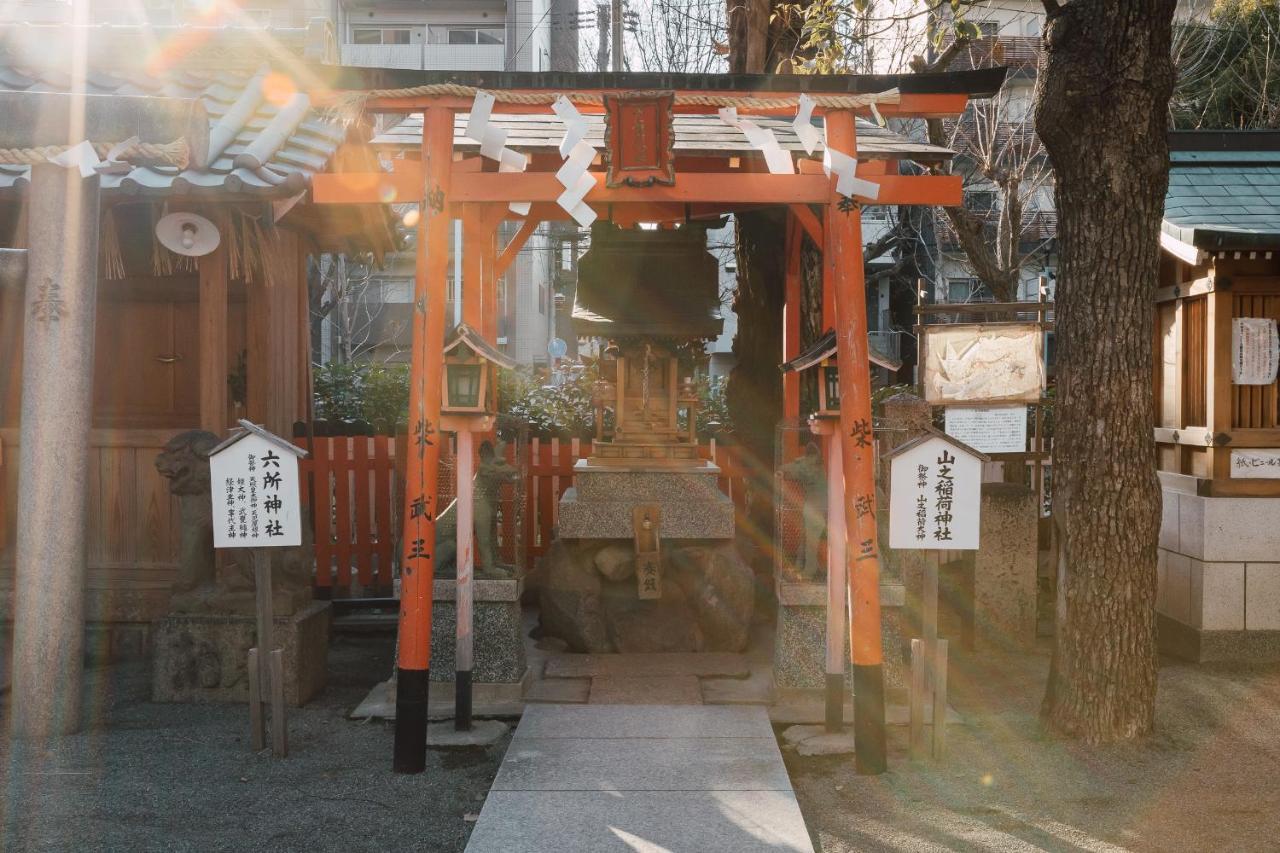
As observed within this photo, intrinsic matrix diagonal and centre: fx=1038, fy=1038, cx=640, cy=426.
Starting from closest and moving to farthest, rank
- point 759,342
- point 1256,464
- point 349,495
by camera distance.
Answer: point 1256,464
point 349,495
point 759,342

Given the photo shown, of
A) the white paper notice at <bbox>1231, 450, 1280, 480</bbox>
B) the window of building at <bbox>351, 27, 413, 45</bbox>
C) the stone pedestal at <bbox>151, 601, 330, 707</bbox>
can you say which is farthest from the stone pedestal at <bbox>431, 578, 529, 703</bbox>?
the window of building at <bbox>351, 27, 413, 45</bbox>

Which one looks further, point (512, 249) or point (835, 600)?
point (512, 249)

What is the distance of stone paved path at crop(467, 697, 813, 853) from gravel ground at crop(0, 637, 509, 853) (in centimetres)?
26

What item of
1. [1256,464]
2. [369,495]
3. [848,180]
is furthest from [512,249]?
[1256,464]

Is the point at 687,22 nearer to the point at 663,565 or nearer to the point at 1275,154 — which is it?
the point at 1275,154

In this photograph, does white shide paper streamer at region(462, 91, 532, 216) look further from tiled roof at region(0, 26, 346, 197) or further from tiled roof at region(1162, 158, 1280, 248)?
tiled roof at region(1162, 158, 1280, 248)

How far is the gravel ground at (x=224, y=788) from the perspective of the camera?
4723 mm

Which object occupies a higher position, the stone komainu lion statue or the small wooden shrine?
the small wooden shrine

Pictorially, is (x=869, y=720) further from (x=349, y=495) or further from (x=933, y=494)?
(x=349, y=495)

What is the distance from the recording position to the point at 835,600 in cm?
625

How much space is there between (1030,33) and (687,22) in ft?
34.5

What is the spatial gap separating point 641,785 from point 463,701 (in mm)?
1419

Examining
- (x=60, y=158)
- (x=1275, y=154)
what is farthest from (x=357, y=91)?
(x=1275, y=154)

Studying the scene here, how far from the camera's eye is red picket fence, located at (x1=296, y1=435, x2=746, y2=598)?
9.60 meters
